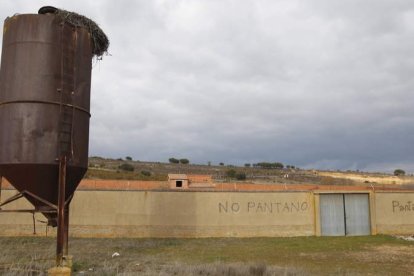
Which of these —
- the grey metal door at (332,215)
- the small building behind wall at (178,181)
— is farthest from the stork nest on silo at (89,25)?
the small building behind wall at (178,181)

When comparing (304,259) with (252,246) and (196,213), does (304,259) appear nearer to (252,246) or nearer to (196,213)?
(252,246)

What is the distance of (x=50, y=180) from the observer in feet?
30.8

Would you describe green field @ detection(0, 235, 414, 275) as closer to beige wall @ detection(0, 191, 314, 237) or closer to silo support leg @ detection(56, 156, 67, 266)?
beige wall @ detection(0, 191, 314, 237)

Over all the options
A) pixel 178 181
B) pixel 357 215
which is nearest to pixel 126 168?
pixel 178 181

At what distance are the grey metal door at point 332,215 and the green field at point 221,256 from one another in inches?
51.7

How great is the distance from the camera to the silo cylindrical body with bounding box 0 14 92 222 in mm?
9266

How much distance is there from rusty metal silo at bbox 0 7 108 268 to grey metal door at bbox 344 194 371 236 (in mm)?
19679

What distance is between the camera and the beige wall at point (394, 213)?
26.1 meters

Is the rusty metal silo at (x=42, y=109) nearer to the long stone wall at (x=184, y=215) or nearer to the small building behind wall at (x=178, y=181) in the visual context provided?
the long stone wall at (x=184, y=215)

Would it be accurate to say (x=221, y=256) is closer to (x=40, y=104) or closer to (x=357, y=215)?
(x=40, y=104)

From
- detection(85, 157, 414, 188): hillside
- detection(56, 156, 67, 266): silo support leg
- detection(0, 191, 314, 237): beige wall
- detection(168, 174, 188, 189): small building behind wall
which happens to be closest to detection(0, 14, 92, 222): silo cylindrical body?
detection(56, 156, 67, 266): silo support leg

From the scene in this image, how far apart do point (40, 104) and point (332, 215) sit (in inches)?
798

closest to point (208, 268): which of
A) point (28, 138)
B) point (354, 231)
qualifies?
point (28, 138)

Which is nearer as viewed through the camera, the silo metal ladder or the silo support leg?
the silo support leg
